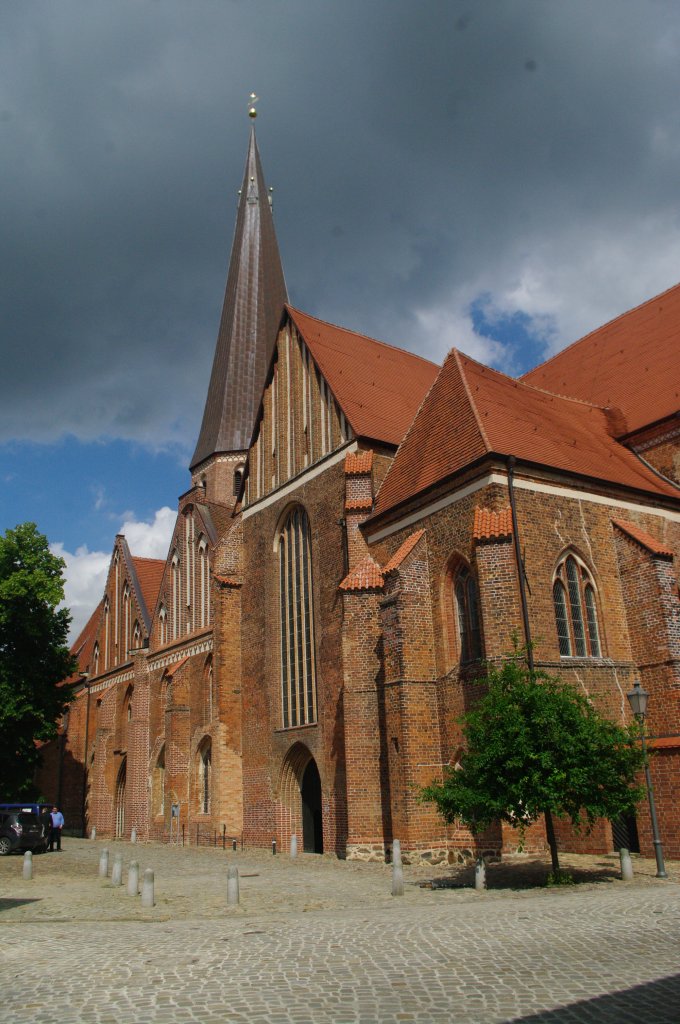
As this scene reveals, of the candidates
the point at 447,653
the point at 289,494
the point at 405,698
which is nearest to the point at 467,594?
the point at 447,653

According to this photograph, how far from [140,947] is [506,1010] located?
169 inches

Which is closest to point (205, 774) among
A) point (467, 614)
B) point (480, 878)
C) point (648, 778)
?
point (467, 614)

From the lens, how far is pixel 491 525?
16781mm

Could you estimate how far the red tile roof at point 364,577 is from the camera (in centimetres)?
1970

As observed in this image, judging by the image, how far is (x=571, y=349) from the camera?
2967 cm

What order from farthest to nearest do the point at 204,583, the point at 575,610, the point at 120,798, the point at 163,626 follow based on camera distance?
the point at 120,798 → the point at 163,626 → the point at 204,583 → the point at 575,610

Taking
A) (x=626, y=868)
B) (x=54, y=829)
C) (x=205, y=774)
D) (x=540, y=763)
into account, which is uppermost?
(x=205, y=774)

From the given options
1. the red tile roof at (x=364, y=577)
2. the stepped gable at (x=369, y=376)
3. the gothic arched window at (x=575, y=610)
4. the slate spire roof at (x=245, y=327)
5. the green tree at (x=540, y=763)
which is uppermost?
the slate spire roof at (x=245, y=327)

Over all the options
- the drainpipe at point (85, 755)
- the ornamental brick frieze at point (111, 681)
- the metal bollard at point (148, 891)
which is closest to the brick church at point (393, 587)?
the ornamental brick frieze at point (111, 681)

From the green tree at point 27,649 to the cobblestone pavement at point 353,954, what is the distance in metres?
15.4

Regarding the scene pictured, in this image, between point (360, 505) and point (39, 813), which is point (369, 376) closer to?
point (360, 505)

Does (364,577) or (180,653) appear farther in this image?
(180,653)

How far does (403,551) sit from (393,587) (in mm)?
906

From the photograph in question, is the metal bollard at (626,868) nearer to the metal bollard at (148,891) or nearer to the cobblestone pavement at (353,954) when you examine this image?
the cobblestone pavement at (353,954)
